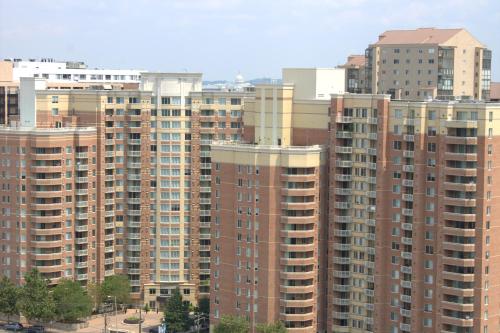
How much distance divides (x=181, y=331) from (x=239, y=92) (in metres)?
38.8

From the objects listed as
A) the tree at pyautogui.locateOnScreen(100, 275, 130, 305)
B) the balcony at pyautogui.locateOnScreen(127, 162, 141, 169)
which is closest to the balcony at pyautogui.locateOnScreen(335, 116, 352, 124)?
the balcony at pyautogui.locateOnScreen(127, 162, 141, 169)

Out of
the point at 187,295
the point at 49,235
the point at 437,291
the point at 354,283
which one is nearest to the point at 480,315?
the point at 437,291

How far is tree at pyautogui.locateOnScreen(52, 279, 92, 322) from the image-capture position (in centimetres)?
16762

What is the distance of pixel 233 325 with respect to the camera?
15000cm

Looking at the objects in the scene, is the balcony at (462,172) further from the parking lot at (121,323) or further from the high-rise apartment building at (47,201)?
the high-rise apartment building at (47,201)

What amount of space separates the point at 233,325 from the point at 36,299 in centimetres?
3393

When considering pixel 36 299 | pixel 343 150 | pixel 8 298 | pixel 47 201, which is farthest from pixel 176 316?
pixel 343 150

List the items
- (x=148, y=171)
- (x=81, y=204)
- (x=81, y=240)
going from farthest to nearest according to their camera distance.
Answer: (x=148, y=171) → (x=81, y=240) → (x=81, y=204)

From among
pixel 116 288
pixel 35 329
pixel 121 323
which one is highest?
pixel 116 288

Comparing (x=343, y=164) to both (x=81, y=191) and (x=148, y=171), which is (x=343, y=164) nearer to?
(x=148, y=171)

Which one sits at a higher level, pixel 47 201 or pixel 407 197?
pixel 407 197

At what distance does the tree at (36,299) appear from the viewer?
16650 cm

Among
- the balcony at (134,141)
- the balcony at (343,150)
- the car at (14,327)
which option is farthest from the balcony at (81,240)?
the balcony at (343,150)

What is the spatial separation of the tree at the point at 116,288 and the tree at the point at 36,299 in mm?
10770
